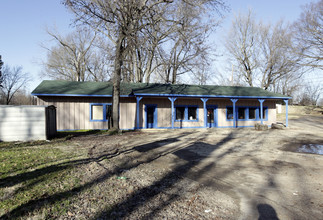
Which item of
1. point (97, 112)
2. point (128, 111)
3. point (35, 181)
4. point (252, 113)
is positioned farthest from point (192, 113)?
point (35, 181)

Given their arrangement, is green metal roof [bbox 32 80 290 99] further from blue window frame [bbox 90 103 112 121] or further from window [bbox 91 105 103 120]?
window [bbox 91 105 103 120]

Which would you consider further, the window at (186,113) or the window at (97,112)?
the window at (186,113)

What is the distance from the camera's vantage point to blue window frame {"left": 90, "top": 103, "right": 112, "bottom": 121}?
61.5 ft

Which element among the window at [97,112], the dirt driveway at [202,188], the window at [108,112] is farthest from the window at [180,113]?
the dirt driveway at [202,188]

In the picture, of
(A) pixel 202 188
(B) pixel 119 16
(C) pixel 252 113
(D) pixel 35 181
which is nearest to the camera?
(A) pixel 202 188

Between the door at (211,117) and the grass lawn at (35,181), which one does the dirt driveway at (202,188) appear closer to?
the grass lawn at (35,181)

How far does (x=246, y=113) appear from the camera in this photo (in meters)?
22.0

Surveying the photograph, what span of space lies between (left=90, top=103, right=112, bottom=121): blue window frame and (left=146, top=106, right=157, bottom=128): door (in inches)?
128

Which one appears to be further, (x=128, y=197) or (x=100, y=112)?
(x=100, y=112)

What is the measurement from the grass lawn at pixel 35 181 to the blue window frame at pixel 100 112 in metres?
10.7

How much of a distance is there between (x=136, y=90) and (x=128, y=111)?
1893 millimetres

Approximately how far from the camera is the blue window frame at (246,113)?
21.8 m

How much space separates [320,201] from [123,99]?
1633 cm

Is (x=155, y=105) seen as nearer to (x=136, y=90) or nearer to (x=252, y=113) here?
(x=136, y=90)
